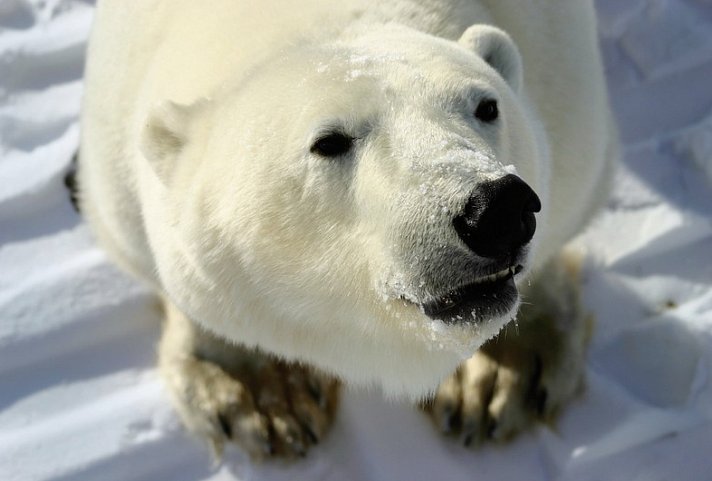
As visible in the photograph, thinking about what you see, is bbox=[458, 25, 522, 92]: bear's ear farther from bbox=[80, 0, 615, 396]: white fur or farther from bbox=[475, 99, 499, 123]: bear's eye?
bbox=[475, 99, 499, 123]: bear's eye

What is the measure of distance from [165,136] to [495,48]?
793mm

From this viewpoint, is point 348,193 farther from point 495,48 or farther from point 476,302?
point 495,48

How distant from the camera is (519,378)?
2395 mm

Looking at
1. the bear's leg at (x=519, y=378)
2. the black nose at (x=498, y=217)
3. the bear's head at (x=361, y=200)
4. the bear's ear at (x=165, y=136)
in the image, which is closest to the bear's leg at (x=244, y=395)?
the bear's leg at (x=519, y=378)

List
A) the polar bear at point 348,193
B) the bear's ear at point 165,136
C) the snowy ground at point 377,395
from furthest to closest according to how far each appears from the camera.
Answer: the snowy ground at point 377,395
the bear's ear at point 165,136
the polar bear at point 348,193

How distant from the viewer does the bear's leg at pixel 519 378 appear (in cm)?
236

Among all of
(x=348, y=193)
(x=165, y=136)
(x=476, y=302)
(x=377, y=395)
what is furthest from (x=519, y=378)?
(x=165, y=136)

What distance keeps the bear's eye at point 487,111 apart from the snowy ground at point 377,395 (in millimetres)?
1101

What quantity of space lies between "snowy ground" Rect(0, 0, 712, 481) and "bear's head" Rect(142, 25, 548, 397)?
615 millimetres

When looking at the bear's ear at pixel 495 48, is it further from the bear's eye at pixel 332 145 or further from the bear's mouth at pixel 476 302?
the bear's mouth at pixel 476 302

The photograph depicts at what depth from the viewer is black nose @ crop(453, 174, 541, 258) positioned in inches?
51.3

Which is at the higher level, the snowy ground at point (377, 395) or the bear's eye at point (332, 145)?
the bear's eye at point (332, 145)

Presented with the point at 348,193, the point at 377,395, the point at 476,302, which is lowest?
the point at 377,395

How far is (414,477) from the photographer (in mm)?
2320
